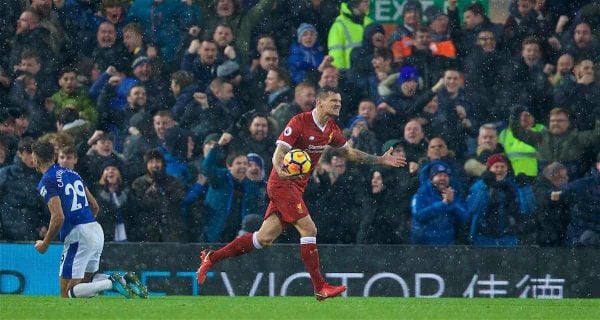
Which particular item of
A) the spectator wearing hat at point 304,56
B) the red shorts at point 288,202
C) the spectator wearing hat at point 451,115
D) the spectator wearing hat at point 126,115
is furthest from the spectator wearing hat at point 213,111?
the red shorts at point 288,202

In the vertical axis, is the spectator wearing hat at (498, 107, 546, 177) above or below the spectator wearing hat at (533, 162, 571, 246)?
above

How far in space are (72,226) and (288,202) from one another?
1.93 metres

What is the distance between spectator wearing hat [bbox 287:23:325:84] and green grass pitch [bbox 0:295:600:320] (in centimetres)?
418

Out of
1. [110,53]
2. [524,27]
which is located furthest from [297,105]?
[524,27]

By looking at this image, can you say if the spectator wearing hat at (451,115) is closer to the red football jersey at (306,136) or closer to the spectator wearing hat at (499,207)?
the spectator wearing hat at (499,207)

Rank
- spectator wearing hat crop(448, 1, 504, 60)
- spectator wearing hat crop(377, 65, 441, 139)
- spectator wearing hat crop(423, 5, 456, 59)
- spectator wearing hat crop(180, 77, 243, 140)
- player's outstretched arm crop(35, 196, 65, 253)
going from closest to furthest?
player's outstretched arm crop(35, 196, 65, 253) → spectator wearing hat crop(377, 65, 441, 139) → spectator wearing hat crop(180, 77, 243, 140) → spectator wearing hat crop(423, 5, 456, 59) → spectator wearing hat crop(448, 1, 504, 60)

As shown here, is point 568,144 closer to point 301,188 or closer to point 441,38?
point 441,38

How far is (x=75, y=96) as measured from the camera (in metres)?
16.0

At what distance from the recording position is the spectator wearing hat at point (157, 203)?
47.6ft

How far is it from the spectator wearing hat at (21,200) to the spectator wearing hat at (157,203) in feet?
3.53

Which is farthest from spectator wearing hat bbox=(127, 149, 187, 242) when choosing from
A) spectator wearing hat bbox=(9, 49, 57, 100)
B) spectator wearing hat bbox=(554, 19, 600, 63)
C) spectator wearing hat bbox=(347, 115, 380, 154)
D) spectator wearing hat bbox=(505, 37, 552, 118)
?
spectator wearing hat bbox=(554, 19, 600, 63)

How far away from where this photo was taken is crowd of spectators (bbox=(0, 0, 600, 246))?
14.4 meters

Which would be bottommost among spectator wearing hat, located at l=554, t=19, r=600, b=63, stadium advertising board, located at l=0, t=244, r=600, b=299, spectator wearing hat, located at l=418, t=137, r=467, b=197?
stadium advertising board, located at l=0, t=244, r=600, b=299

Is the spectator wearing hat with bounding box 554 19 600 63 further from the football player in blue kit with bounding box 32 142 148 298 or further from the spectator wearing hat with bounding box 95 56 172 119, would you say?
the football player in blue kit with bounding box 32 142 148 298
